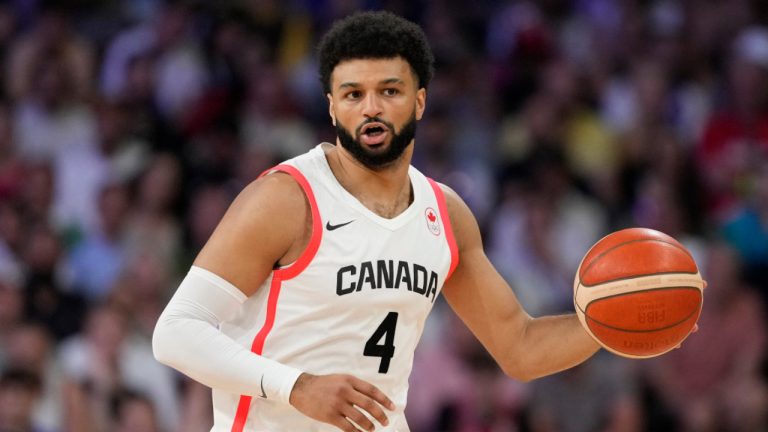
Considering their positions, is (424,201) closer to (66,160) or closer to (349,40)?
(349,40)

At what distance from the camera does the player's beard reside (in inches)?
174

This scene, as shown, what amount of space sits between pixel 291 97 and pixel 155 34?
4.17ft

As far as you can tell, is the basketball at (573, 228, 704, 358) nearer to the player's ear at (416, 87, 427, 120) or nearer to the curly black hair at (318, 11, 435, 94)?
the player's ear at (416, 87, 427, 120)

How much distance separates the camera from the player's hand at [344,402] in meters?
3.86

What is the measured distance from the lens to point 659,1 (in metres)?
10.7

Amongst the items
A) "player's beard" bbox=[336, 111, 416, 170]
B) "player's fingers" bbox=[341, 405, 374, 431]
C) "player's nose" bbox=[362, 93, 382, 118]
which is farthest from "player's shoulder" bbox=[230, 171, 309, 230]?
"player's fingers" bbox=[341, 405, 374, 431]

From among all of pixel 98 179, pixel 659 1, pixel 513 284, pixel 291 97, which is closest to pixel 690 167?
pixel 513 284

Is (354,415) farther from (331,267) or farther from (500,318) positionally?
(500,318)

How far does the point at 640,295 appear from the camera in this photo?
14.5 ft

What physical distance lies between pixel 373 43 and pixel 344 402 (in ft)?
4.23

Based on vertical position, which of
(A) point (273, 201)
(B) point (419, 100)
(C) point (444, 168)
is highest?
(C) point (444, 168)

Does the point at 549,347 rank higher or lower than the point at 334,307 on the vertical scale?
higher

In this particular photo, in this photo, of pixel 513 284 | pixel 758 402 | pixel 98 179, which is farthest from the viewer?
pixel 98 179

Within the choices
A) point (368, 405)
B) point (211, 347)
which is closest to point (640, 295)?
point (368, 405)
